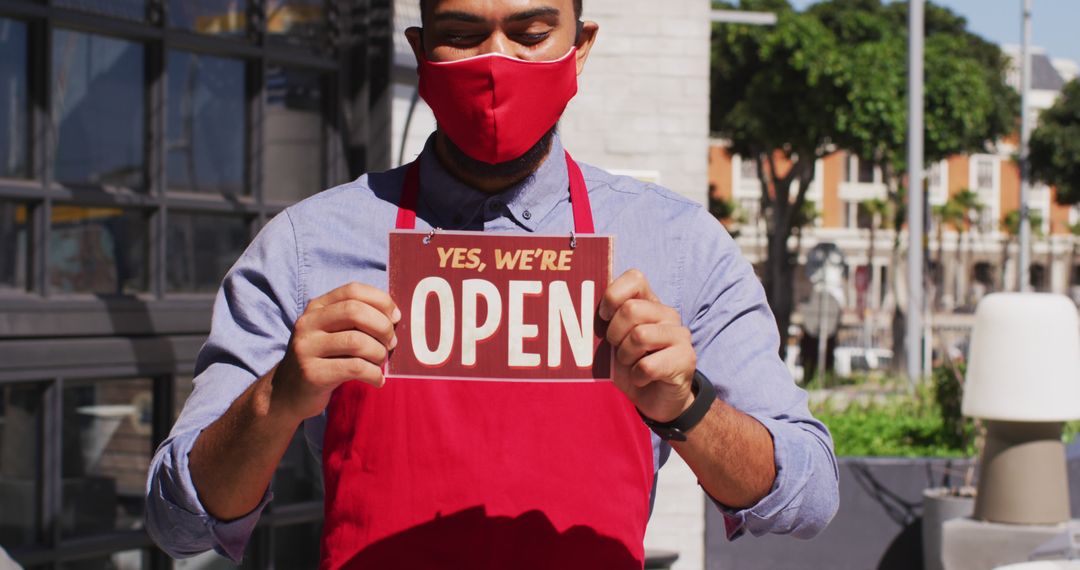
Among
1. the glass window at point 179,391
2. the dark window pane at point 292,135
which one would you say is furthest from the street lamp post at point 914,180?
the glass window at point 179,391

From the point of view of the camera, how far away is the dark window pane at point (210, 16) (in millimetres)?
4512

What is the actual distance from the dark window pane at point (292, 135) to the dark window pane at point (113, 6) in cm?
59

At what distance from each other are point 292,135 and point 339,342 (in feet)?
12.1

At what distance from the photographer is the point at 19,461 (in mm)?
4055

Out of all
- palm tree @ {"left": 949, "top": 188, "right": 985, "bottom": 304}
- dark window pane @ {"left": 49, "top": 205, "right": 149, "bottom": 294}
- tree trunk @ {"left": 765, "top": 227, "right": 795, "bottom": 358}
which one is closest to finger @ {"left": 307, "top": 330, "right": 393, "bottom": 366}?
dark window pane @ {"left": 49, "top": 205, "right": 149, "bottom": 294}

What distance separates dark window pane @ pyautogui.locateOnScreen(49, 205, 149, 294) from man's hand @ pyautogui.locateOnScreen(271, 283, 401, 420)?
2972mm

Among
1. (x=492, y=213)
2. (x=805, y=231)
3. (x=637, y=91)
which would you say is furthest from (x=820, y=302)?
(x=805, y=231)

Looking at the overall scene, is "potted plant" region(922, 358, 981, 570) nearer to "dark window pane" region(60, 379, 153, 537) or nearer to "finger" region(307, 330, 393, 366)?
"dark window pane" region(60, 379, 153, 537)

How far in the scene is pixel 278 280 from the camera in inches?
67.5

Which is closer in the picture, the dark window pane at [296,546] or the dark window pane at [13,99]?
the dark window pane at [13,99]

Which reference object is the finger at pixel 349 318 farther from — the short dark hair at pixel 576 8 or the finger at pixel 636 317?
the short dark hair at pixel 576 8

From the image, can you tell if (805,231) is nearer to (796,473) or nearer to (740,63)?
(740,63)

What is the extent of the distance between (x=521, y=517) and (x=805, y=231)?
68.0m

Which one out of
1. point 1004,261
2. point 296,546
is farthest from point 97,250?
point 1004,261
